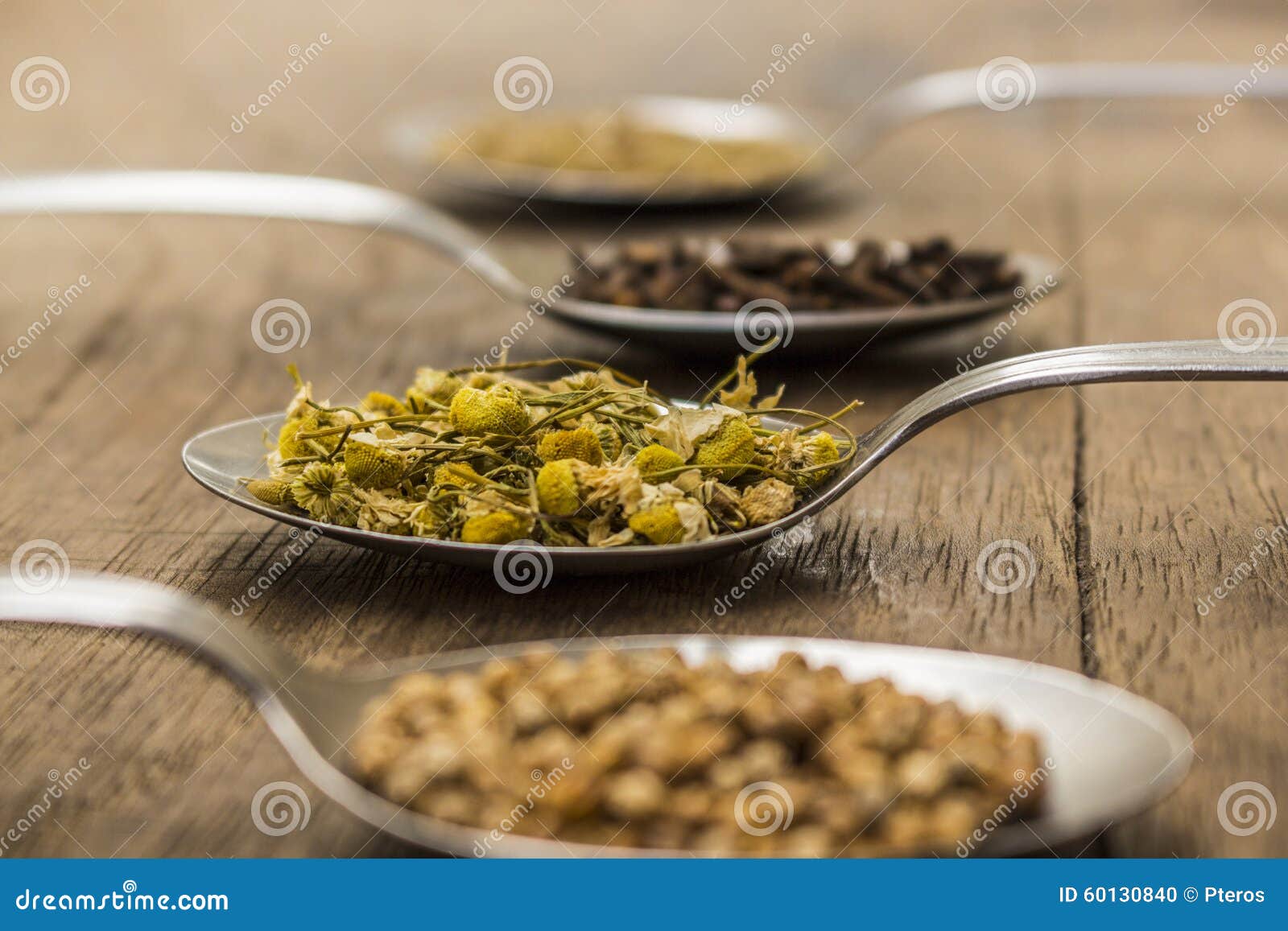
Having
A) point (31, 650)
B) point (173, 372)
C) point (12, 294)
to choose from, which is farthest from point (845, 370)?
point (12, 294)

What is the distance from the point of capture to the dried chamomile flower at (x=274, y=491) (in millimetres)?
708

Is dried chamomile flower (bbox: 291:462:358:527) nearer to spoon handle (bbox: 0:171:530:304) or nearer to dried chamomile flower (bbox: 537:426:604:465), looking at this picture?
dried chamomile flower (bbox: 537:426:604:465)

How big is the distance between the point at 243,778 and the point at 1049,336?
838mm

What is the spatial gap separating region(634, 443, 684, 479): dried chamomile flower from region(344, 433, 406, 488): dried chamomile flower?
12 cm

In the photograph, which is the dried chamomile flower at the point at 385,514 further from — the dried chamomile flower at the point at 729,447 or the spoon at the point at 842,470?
the dried chamomile flower at the point at 729,447

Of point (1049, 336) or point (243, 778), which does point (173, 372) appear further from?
point (1049, 336)

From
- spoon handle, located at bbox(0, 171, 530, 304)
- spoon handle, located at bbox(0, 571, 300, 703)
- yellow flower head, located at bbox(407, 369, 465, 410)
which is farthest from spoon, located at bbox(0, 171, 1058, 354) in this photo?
spoon handle, located at bbox(0, 571, 300, 703)

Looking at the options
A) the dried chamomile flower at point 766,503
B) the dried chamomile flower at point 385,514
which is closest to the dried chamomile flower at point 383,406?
the dried chamomile flower at point 385,514

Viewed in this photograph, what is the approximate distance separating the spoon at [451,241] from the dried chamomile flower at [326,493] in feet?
1.28

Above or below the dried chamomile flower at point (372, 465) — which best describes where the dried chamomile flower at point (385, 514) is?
below

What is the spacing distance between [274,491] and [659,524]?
21cm

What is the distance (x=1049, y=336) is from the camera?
1.17 m

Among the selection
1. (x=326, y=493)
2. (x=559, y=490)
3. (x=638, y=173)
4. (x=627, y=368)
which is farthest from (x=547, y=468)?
(x=638, y=173)

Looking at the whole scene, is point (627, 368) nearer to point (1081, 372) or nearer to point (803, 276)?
point (803, 276)
